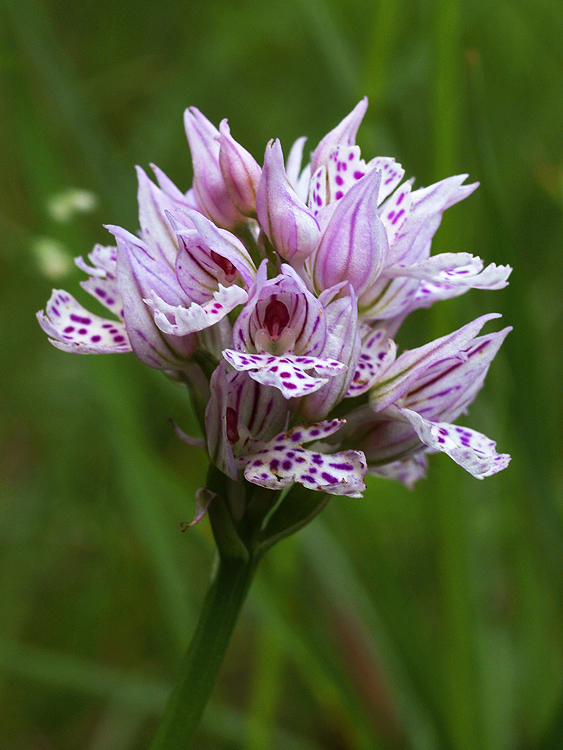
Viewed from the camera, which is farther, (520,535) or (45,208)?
(520,535)

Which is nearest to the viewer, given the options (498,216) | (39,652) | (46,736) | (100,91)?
(498,216)

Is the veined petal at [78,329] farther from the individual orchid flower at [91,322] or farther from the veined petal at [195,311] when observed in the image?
the veined petal at [195,311]

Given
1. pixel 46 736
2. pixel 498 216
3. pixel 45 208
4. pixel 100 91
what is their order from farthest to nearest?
1. pixel 100 91
2. pixel 46 736
3. pixel 45 208
4. pixel 498 216

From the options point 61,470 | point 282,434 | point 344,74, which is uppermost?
point 344,74

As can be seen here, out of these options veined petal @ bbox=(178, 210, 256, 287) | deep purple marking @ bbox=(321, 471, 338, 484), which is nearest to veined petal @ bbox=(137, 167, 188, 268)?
veined petal @ bbox=(178, 210, 256, 287)

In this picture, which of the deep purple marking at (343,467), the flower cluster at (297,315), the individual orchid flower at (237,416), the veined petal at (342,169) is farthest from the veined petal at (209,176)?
the deep purple marking at (343,467)

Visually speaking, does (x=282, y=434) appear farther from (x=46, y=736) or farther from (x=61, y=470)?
(x=46, y=736)

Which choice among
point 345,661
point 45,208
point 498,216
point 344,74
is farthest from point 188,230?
point 345,661
